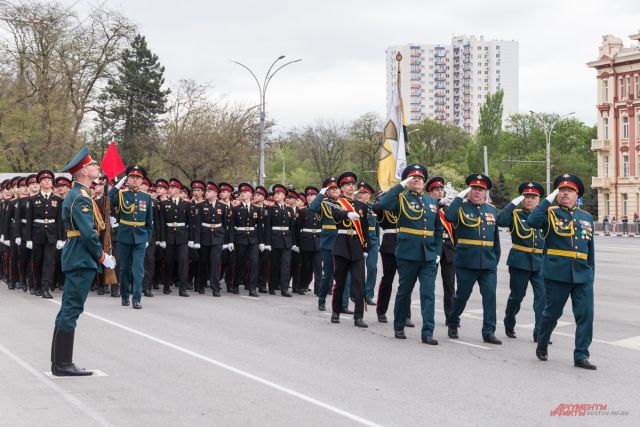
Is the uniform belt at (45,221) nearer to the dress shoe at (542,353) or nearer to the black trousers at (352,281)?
the black trousers at (352,281)

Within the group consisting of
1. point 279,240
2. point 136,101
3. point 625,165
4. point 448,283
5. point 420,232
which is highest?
point 136,101

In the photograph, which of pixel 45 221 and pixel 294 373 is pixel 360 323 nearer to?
pixel 294 373

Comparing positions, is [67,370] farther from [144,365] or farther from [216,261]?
[216,261]

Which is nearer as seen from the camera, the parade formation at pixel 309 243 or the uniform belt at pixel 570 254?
the parade formation at pixel 309 243

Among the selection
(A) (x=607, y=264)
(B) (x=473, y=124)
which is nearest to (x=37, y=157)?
(A) (x=607, y=264)

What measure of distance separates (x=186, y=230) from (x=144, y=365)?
711 centimetres

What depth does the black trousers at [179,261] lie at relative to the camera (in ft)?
50.1

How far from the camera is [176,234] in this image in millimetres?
15461

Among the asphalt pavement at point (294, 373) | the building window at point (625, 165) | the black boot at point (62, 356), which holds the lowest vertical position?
the asphalt pavement at point (294, 373)

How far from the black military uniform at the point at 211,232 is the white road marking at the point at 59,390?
21.1 feet

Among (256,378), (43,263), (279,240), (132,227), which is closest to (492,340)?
(256,378)

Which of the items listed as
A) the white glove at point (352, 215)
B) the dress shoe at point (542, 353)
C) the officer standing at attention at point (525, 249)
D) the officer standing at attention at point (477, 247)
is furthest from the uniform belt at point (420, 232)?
the dress shoe at point (542, 353)

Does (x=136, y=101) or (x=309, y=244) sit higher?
(x=136, y=101)

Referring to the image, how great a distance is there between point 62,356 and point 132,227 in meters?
5.52
